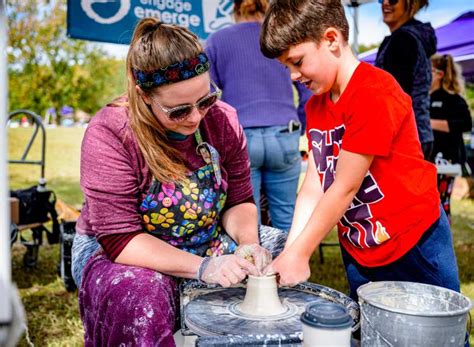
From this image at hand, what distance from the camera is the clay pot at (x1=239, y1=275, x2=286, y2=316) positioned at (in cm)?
145

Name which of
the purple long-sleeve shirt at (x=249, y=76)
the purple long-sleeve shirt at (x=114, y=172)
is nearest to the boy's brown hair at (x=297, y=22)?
the purple long-sleeve shirt at (x=114, y=172)


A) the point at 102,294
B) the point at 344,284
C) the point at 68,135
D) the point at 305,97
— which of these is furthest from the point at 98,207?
the point at 68,135

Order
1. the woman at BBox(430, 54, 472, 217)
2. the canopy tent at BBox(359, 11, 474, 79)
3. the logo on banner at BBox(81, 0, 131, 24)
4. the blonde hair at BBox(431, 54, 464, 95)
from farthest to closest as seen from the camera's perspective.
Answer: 1. the canopy tent at BBox(359, 11, 474, 79)
2. the blonde hair at BBox(431, 54, 464, 95)
3. the woman at BBox(430, 54, 472, 217)
4. the logo on banner at BBox(81, 0, 131, 24)

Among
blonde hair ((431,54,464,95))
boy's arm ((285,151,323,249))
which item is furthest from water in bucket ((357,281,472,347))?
blonde hair ((431,54,464,95))

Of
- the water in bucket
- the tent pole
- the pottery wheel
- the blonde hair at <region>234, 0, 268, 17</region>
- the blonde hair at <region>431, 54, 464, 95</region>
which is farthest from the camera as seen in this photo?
the blonde hair at <region>431, 54, 464, 95</region>

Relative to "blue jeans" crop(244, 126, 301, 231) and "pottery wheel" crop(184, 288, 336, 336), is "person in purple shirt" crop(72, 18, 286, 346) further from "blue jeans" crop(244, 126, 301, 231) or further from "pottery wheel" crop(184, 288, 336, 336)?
"blue jeans" crop(244, 126, 301, 231)

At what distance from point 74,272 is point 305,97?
1.97 metres

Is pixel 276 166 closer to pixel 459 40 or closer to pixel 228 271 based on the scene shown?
pixel 228 271

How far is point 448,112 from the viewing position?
4773 mm

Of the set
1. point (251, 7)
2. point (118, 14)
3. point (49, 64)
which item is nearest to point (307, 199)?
point (251, 7)

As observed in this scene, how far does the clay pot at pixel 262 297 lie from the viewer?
4.75ft

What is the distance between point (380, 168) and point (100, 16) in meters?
2.63

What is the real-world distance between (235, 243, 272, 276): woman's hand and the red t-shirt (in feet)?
1.00

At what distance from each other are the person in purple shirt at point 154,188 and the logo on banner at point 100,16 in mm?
2003
